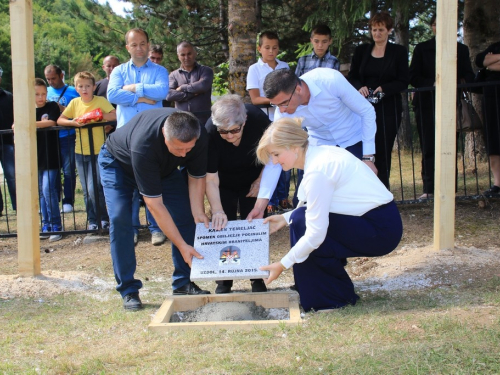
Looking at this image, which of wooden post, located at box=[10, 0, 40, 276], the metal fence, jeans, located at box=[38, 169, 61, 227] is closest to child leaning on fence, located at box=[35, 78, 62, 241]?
jeans, located at box=[38, 169, 61, 227]

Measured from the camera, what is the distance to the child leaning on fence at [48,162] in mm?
7828

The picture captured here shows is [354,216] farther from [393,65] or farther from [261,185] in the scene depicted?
[393,65]

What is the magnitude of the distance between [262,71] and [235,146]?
2820 millimetres

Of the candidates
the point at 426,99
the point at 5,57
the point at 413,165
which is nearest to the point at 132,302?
the point at 426,99

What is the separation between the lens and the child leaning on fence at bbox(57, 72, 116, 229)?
7.55 m

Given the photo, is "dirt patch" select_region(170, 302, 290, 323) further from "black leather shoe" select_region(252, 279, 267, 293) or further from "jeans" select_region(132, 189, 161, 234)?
"jeans" select_region(132, 189, 161, 234)

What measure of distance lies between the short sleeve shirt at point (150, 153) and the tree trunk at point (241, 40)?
3.49 metres

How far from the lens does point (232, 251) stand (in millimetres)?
4633

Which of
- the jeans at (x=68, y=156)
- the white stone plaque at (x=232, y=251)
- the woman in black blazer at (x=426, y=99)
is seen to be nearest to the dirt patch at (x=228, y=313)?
the white stone plaque at (x=232, y=251)

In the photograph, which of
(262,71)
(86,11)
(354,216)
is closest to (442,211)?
(354,216)

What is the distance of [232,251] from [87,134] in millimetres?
3739

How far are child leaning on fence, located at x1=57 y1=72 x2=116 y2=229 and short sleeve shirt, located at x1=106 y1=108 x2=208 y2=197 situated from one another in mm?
2863

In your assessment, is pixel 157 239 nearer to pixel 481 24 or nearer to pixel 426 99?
pixel 426 99

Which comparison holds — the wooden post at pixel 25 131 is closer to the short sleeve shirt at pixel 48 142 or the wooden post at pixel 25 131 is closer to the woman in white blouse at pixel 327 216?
the woman in white blouse at pixel 327 216
